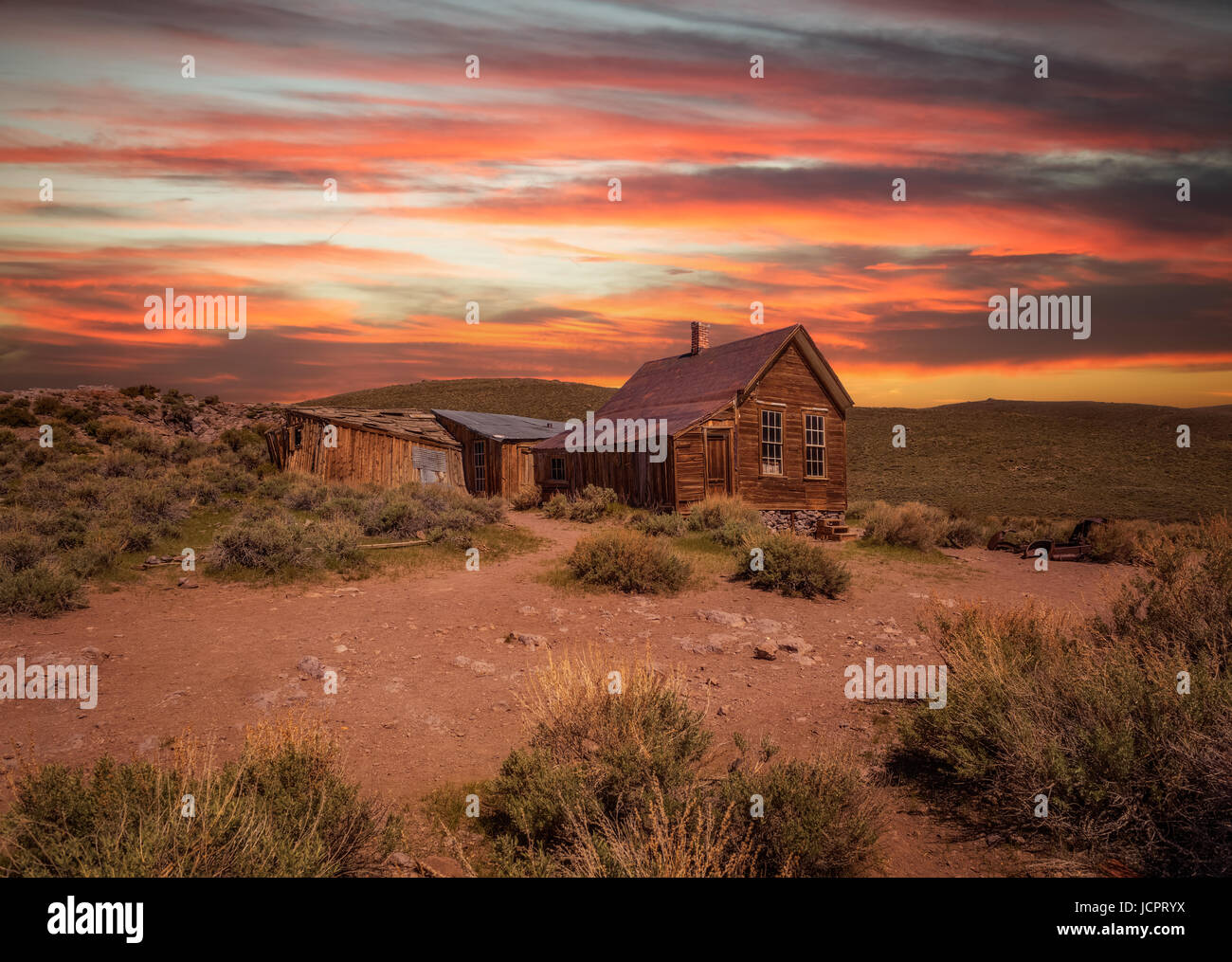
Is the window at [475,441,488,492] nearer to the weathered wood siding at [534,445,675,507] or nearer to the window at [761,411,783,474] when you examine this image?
the weathered wood siding at [534,445,675,507]

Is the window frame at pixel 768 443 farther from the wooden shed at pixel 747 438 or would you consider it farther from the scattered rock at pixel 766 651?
the scattered rock at pixel 766 651

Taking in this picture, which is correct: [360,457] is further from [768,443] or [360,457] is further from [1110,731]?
[1110,731]

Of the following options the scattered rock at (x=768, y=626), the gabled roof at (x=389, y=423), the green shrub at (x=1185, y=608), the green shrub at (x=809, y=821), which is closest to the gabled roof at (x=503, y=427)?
the gabled roof at (x=389, y=423)

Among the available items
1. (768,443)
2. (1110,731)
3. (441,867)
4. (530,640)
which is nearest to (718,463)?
(768,443)

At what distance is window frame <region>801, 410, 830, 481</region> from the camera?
2230cm

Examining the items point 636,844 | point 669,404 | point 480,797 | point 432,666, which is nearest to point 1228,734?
point 636,844

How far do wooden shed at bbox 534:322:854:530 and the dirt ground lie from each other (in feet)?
26.5

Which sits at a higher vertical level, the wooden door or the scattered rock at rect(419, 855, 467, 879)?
the wooden door

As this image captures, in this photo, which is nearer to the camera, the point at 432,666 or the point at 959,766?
the point at 959,766

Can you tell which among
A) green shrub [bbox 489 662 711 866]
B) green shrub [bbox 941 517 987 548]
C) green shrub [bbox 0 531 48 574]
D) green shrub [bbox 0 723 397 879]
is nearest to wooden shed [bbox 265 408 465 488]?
green shrub [bbox 0 531 48 574]
